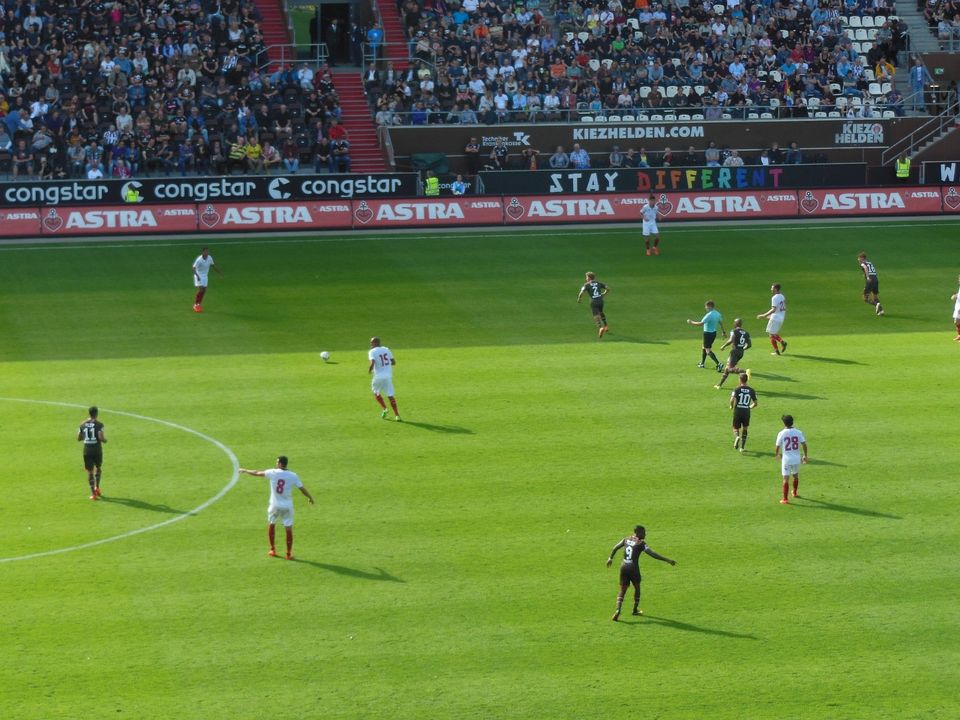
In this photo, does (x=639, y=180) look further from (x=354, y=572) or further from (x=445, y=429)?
(x=354, y=572)

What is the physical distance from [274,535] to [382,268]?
25762 mm

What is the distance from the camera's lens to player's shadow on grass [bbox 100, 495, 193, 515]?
29125mm

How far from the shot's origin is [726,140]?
67750 mm

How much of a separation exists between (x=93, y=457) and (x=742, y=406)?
45.5 ft

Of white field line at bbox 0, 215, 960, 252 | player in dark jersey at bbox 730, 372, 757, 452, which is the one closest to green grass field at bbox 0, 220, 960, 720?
player in dark jersey at bbox 730, 372, 757, 452

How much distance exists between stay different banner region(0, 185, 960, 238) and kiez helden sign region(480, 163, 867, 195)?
35.1 inches

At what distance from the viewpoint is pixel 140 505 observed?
29.5 meters

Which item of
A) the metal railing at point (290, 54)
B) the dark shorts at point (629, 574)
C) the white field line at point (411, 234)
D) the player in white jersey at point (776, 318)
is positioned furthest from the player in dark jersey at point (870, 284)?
the metal railing at point (290, 54)

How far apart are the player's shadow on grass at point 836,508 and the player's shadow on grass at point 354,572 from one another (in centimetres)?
881

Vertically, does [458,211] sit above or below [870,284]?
above

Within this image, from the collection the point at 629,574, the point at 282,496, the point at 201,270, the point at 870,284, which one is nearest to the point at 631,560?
the point at 629,574

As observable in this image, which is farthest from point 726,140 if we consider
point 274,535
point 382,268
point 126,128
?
point 274,535

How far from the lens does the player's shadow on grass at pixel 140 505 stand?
29125mm

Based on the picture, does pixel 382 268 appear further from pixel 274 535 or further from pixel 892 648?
pixel 892 648
